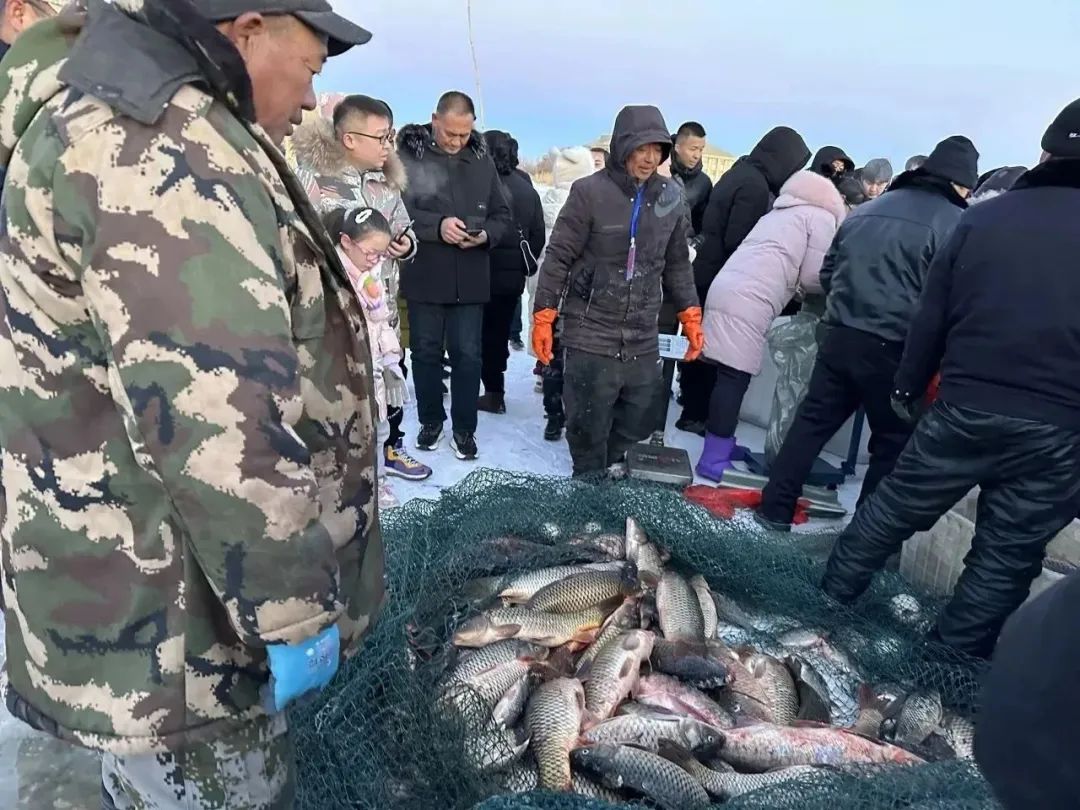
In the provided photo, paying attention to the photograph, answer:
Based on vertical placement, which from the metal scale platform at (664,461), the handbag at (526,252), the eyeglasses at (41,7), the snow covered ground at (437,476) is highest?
the eyeglasses at (41,7)

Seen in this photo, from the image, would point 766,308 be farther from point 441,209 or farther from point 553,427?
point 441,209

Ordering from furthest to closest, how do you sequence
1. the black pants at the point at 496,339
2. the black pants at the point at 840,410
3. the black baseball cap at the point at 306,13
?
1. the black pants at the point at 496,339
2. the black pants at the point at 840,410
3. the black baseball cap at the point at 306,13

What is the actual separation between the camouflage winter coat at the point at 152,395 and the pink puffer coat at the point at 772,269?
4.10 meters

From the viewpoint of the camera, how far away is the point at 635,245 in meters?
4.48

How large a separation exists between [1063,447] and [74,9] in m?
3.52

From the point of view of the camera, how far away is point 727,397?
5.43m

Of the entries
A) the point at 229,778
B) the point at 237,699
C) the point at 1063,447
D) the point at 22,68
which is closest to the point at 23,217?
the point at 22,68

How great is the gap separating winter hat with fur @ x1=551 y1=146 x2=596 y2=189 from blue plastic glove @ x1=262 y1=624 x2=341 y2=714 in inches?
237

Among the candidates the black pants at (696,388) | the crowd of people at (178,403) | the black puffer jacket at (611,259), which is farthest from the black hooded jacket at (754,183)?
the crowd of people at (178,403)

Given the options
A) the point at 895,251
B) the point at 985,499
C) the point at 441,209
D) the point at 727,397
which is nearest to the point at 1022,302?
the point at 985,499

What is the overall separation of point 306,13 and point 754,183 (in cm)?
491

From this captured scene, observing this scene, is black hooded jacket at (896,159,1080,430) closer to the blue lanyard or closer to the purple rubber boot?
the blue lanyard

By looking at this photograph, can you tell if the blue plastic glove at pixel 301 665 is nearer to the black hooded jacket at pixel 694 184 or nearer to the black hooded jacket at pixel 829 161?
the black hooded jacket at pixel 694 184

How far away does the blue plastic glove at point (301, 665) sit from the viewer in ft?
4.64
